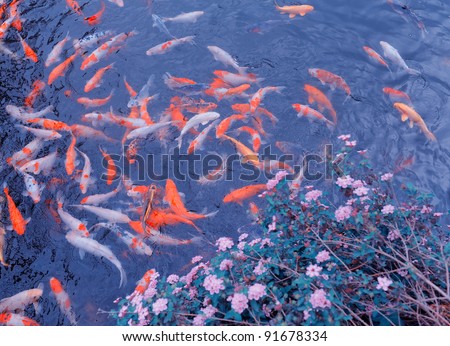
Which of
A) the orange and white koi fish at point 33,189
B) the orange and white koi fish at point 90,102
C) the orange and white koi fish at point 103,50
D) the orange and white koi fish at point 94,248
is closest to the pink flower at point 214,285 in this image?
the orange and white koi fish at point 94,248

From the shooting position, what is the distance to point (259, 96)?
5.14m

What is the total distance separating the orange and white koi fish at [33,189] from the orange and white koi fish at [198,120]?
1.52m

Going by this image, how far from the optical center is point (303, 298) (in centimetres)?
235

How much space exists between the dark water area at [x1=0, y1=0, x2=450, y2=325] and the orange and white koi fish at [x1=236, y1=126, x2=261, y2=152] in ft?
0.47

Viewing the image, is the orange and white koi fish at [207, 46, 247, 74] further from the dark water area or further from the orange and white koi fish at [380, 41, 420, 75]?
the orange and white koi fish at [380, 41, 420, 75]

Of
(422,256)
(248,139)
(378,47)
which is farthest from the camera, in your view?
(378,47)

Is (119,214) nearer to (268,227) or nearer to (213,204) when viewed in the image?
(213,204)

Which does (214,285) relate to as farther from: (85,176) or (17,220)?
(17,220)

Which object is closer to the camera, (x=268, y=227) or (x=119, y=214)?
(x=268, y=227)

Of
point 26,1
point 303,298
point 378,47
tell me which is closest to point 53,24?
point 26,1

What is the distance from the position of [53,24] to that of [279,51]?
10.5 ft

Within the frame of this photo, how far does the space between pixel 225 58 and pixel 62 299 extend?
3280 mm

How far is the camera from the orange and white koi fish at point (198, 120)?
16.2 feet

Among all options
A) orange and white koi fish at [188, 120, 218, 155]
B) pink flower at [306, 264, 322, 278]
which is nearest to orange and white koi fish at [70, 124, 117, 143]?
orange and white koi fish at [188, 120, 218, 155]
